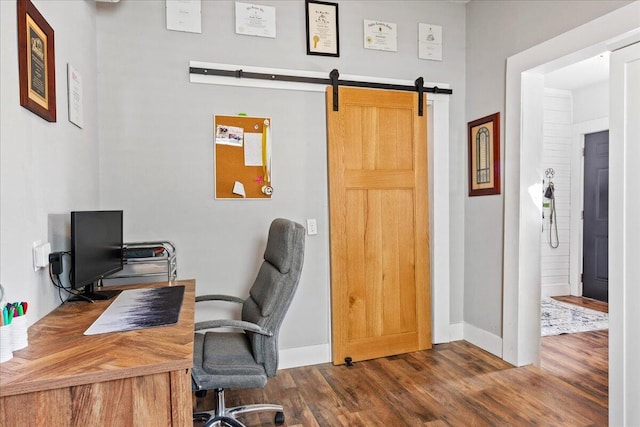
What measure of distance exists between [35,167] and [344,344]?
2.29m

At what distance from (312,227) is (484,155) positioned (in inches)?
61.5

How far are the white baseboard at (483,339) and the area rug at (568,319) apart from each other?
70cm

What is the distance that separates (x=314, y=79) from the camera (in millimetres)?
2850

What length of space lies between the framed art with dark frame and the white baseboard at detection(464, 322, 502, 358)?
1.16 metres

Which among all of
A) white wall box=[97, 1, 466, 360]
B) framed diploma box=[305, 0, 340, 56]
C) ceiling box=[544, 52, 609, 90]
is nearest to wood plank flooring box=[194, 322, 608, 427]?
white wall box=[97, 1, 466, 360]

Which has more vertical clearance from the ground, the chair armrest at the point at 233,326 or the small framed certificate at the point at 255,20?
the small framed certificate at the point at 255,20

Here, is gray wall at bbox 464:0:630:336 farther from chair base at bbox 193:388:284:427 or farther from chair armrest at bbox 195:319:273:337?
chair armrest at bbox 195:319:273:337

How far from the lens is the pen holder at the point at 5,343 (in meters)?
1.10

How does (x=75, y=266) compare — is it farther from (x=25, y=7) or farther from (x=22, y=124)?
(x=25, y=7)

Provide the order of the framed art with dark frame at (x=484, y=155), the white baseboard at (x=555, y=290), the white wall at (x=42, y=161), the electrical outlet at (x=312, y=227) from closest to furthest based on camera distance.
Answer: the white wall at (x=42, y=161), the electrical outlet at (x=312, y=227), the framed art with dark frame at (x=484, y=155), the white baseboard at (x=555, y=290)

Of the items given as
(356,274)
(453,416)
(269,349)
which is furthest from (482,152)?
(269,349)

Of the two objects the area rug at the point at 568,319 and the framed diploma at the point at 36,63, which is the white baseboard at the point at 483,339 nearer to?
the area rug at the point at 568,319

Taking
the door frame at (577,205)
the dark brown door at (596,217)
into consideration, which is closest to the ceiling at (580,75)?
the door frame at (577,205)

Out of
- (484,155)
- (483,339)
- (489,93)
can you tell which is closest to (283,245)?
(484,155)
